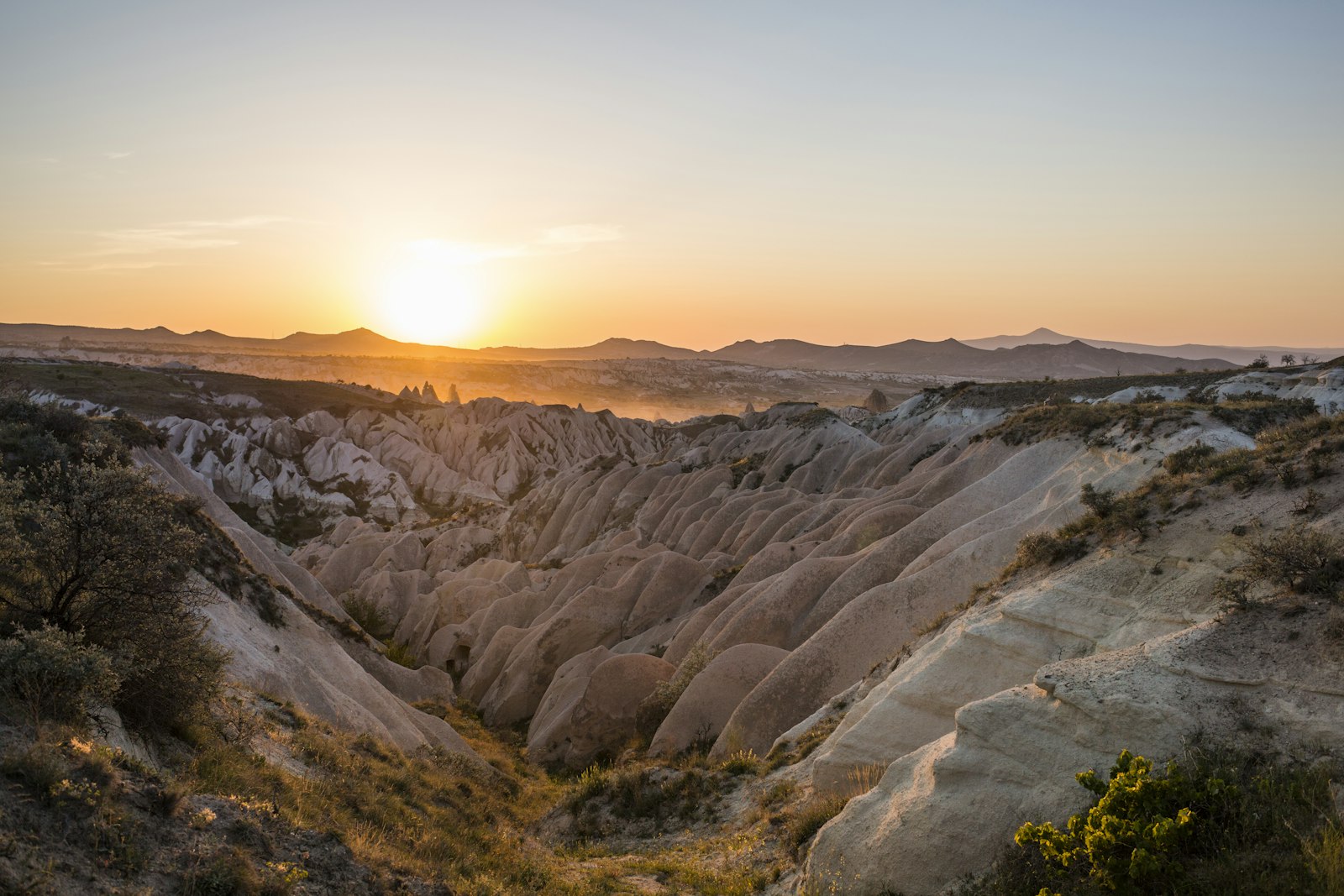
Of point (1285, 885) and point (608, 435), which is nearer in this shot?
point (1285, 885)

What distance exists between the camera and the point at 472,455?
8281cm

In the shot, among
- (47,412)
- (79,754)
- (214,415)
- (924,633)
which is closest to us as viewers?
(79,754)

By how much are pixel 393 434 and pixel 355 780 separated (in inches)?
2921

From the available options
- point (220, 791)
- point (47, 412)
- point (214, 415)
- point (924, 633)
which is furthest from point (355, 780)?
point (214, 415)

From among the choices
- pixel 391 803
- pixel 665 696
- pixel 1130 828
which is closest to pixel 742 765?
pixel 391 803

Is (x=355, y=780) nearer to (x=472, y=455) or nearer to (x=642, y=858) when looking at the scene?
(x=642, y=858)

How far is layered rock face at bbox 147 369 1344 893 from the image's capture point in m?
8.35

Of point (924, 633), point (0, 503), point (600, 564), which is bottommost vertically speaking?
point (600, 564)

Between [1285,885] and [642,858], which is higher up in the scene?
[1285,885]

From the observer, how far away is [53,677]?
780cm

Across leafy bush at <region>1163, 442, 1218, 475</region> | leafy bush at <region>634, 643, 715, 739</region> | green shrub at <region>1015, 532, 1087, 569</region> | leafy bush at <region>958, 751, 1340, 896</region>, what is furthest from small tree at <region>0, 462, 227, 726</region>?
leafy bush at <region>1163, 442, 1218, 475</region>

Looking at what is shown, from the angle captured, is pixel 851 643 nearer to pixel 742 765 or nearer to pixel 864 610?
pixel 864 610

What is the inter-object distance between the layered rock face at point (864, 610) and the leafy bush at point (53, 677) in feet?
27.6

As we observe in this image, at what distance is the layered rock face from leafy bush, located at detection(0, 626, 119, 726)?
8420 millimetres
